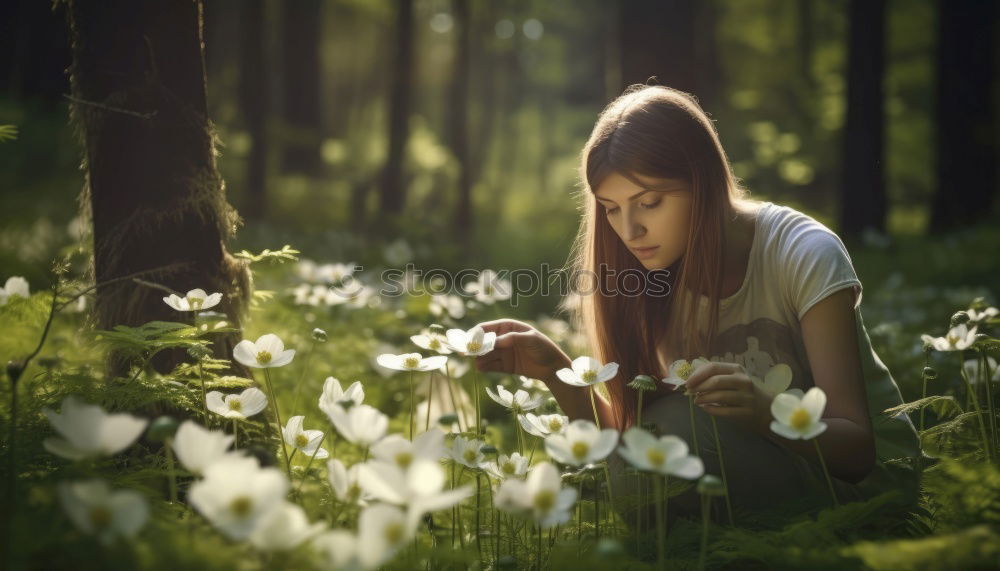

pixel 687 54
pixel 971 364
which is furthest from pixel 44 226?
pixel 971 364

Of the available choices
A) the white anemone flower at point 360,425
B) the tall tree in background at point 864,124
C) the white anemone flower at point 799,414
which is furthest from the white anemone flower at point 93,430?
the tall tree in background at point 864,124

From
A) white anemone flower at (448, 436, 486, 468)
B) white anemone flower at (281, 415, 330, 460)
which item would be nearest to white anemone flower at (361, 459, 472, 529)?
white anemone flower at (448, 436, 486, 468)

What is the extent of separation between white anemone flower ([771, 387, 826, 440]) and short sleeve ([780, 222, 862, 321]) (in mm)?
665

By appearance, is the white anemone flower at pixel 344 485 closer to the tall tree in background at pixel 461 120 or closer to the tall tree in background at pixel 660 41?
the tall tree in background at pixel 660 41

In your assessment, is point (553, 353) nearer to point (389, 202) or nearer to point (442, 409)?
point (442, 409)

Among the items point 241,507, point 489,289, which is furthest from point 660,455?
point 489,289

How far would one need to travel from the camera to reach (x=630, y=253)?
269 cm

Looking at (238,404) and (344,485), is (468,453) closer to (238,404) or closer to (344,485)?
(344,485)

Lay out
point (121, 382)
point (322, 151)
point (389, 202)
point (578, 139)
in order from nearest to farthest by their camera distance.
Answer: point (121, 382) < point (389, 202) < point (322, 151) < point (578, 139)

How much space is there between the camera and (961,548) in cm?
118

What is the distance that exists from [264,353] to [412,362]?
15.2 inches

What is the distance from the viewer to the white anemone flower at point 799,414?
4.98 ft

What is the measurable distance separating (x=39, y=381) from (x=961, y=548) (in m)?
2.17

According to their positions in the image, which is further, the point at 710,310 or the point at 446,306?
the point at 446,306
